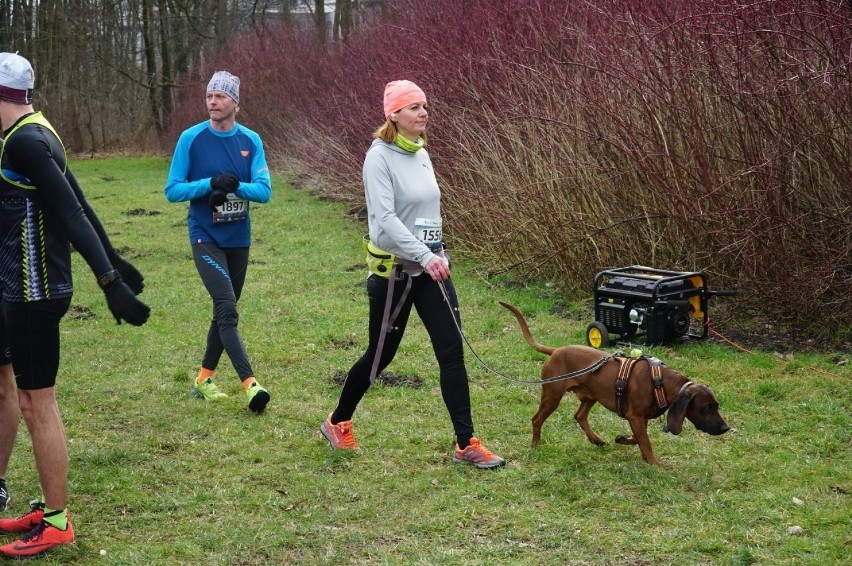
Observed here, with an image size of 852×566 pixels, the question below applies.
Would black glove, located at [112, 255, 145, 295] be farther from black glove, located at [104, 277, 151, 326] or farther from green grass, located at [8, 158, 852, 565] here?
green grass, located at [8, 158, 852, 565]

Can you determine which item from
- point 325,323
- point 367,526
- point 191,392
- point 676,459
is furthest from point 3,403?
point 325,323

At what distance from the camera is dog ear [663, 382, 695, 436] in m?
5.16

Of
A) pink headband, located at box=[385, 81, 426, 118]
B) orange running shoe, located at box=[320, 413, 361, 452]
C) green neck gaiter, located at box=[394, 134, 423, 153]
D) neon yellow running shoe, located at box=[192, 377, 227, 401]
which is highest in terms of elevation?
pink headband, located at box=[385, 81, 426, 118]

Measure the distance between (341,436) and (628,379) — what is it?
5.37 ft

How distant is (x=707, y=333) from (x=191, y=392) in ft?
12.8

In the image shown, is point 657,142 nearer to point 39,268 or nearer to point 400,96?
point 400,96

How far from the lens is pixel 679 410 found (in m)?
5.19

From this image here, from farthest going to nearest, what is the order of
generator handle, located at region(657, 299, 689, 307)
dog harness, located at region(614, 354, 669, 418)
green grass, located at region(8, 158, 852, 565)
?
1. generator handle, located at region(657, 299, 689, 307)
2. dog harness, located at region(614, 354, 669, 418)
3. green grass, located at region(8, 158, 852, 565)

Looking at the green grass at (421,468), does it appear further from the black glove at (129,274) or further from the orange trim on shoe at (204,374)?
the black glove at (129,274)

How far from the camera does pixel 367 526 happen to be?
15.9ft

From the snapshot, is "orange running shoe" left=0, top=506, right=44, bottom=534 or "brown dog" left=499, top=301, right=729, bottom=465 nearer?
"orange running shoe" left=0, top=506, right=44, bottom=534

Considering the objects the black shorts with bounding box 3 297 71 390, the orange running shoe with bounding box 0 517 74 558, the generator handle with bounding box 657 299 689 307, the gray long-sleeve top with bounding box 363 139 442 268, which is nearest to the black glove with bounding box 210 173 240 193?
the gray long-sleeve top with bounding box 363 139 442 268

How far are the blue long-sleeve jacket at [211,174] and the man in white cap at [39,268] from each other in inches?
88.6

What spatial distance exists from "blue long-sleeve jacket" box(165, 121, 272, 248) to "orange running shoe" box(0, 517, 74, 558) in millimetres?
2657
